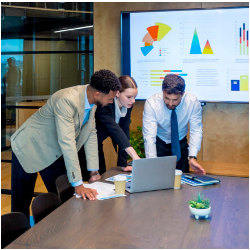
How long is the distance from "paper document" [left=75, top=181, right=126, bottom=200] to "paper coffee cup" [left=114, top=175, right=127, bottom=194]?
0.11 ft

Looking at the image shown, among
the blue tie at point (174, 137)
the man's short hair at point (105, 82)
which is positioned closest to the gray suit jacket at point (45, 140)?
the man's short hair at point (105, 82)

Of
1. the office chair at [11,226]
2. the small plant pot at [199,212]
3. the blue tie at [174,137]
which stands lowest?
the office chair at [11,226]

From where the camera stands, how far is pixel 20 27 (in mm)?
5629

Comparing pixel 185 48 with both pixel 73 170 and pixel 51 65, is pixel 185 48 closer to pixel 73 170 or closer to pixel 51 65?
pixel 51 65

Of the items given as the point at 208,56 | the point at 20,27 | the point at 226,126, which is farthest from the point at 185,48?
the point at 20,27

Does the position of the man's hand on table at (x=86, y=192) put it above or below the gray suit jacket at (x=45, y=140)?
below

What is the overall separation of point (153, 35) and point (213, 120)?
1.22 m

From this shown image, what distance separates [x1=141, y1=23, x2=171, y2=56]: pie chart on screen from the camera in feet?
16.6

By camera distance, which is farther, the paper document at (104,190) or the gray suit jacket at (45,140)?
the gray suit jacket at (45,140)

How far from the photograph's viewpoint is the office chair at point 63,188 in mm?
2986

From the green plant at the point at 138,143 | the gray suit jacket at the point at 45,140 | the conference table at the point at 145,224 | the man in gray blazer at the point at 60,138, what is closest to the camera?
the conference table at the point at 145,224

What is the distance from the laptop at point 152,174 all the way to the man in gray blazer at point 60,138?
1.22 ft

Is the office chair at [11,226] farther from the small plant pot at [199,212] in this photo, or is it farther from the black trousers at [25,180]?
the black trousers at [25,180]

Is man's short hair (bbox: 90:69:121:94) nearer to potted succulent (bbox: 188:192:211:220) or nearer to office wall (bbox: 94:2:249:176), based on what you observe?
potted succulent (bbox: 188:192:211:220)
